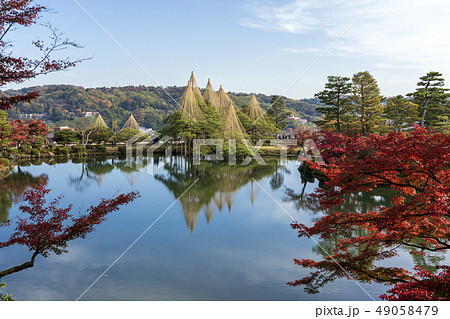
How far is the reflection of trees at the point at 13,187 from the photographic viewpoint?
9750mm

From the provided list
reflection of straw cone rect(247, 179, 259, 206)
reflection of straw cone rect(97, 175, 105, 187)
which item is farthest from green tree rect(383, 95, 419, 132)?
reflection of straw cone rect(97, 175, 105, 187)

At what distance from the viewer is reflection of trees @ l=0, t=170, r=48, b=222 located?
384 inches

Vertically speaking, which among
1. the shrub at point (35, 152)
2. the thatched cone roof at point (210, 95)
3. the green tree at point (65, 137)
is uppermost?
the thatched cone roof at point (210, 95)

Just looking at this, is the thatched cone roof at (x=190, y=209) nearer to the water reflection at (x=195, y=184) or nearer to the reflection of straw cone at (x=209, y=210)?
the water reflection at (x=195, y=184)

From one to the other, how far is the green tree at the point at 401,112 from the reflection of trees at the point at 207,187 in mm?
7752

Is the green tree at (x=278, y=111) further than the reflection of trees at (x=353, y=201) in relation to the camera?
Yes

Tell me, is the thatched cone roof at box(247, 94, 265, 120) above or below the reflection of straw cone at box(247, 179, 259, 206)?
above

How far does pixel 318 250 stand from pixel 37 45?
5461mm

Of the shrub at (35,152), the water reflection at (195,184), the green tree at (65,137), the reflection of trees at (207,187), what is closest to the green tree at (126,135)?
the green tree at (65,137)

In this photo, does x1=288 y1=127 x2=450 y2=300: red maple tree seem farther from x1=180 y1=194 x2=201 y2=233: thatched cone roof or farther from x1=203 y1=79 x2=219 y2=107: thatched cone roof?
x1=203 y1=79 x2=219 y2=107: thatched cone roof

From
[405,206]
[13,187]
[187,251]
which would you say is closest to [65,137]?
[13,187]

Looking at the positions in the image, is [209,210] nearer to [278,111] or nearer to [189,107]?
[189,107]

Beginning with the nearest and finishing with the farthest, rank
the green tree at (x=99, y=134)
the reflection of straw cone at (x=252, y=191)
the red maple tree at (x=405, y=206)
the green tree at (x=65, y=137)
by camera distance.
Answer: the red maple tree at (x=405, y=206), the reflection of straw cone at (x=252, y=191), the green tree at (x=65, y=137), the green tree at (x=99, y=134)

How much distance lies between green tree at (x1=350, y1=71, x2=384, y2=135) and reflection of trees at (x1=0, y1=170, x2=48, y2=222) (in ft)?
54.5
